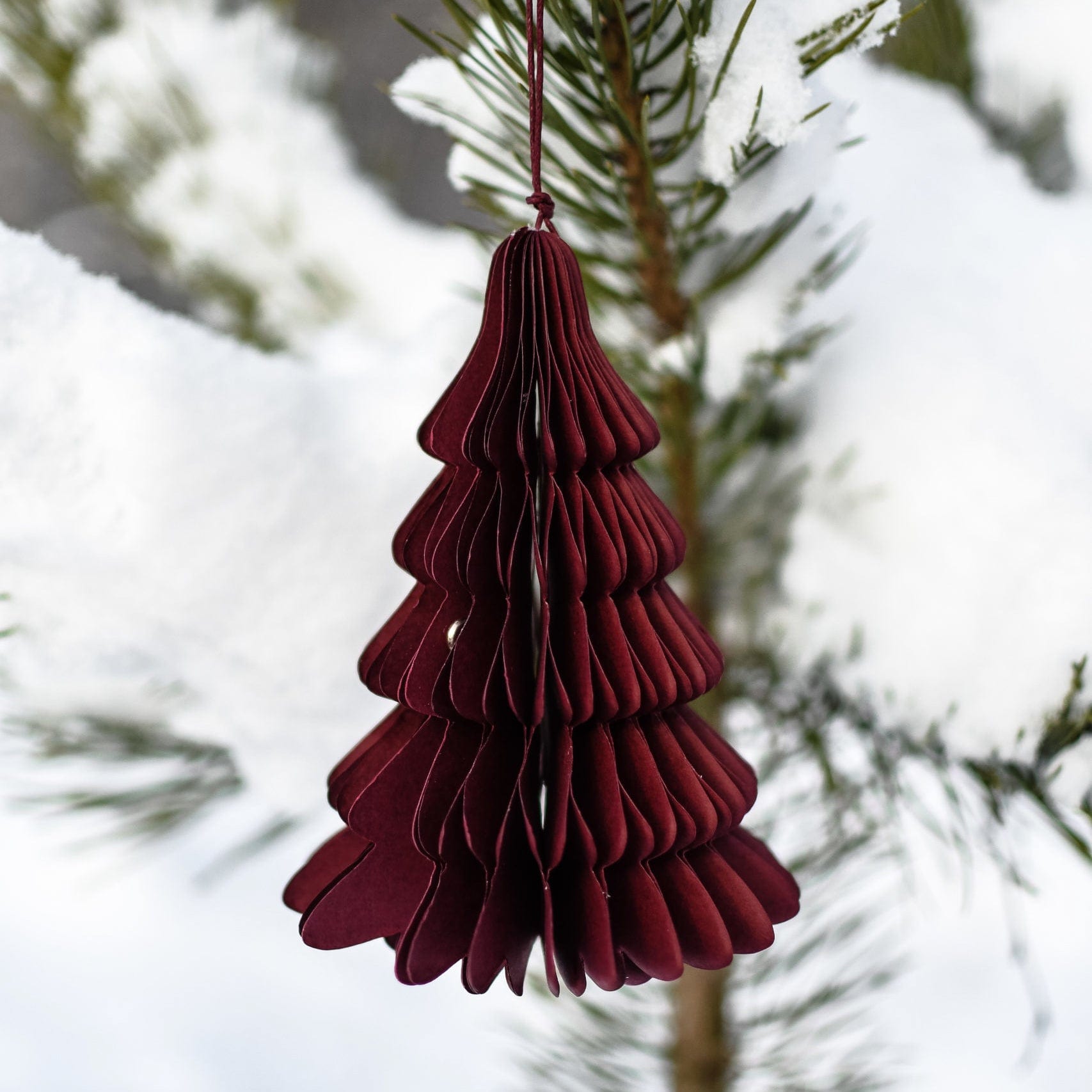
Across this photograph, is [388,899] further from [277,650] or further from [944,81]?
[944,81]

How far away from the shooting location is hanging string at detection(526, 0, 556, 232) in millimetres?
247

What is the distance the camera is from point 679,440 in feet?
1.31

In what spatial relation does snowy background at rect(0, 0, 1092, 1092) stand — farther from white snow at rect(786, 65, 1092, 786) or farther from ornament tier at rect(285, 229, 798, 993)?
ornament tier at rect(285, 229, 798, 993)

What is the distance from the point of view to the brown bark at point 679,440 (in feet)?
0.96

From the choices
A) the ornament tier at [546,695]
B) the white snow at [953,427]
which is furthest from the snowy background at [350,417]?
the ornament tier at [546,695]

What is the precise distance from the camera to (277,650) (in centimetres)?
36

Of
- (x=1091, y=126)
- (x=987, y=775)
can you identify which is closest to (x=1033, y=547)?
(x=987, y=775)

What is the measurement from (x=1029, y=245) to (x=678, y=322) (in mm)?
170

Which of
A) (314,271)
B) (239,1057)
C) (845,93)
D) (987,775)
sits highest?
(314,271)

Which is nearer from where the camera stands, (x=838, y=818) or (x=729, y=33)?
(x=729, y=33)

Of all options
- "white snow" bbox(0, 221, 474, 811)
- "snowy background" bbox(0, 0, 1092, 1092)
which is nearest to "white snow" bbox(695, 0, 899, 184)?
"snowy background" bbox(0, 0, 1092, 1092)

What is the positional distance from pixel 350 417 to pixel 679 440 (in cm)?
15

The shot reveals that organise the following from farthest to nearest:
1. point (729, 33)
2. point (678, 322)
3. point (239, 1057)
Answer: point (239, 1057)
point (678, 322)
point (729, 33)

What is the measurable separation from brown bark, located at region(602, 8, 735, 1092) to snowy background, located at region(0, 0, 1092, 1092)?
0.04 meters
